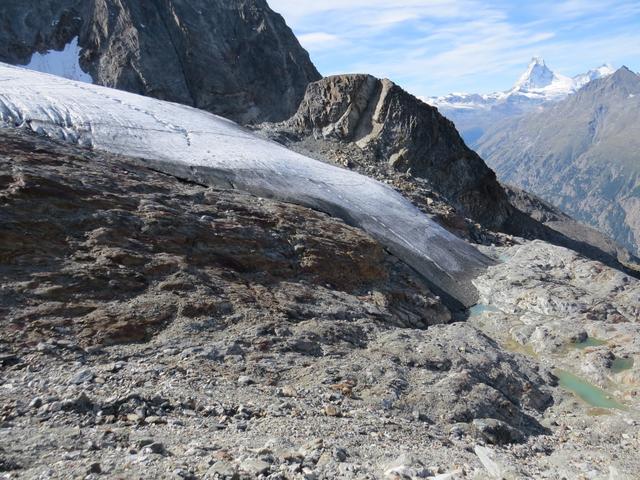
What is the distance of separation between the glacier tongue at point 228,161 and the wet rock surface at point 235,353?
217 cm

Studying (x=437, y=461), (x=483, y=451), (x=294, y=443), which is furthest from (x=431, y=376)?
(x=294, y=443)

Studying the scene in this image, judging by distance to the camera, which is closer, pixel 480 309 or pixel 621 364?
pixel 621 364

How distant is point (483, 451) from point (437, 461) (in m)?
1.34

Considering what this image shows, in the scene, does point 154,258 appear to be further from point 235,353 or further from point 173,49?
point 173,49

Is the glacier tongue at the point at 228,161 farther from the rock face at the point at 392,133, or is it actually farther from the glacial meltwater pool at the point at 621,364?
the rock face at the point at 392,133

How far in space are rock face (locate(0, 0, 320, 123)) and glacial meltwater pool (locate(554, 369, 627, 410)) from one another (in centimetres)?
6995

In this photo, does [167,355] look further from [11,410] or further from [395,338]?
[395,338]

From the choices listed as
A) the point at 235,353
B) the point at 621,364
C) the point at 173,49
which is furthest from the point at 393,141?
the point at 173,49

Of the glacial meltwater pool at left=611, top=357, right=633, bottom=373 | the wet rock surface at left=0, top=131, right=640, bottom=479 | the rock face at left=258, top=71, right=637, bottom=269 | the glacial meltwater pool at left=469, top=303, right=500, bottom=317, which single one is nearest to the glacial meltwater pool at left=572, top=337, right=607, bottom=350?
the wet rock surface at left=0, top=131, right=640, bottom=479

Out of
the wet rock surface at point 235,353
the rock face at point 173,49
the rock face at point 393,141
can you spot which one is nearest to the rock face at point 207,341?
the wet rock surface at point 235,353

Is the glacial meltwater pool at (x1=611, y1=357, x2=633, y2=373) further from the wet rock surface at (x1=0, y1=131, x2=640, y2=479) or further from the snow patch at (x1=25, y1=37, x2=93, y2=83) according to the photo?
the snow patch at (x1=25, y1=37, x2=93, y2=83)

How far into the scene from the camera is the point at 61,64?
3204 inches

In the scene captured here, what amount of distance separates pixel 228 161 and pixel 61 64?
70.2 m

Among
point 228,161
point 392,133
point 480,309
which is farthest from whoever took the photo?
point 392,133
